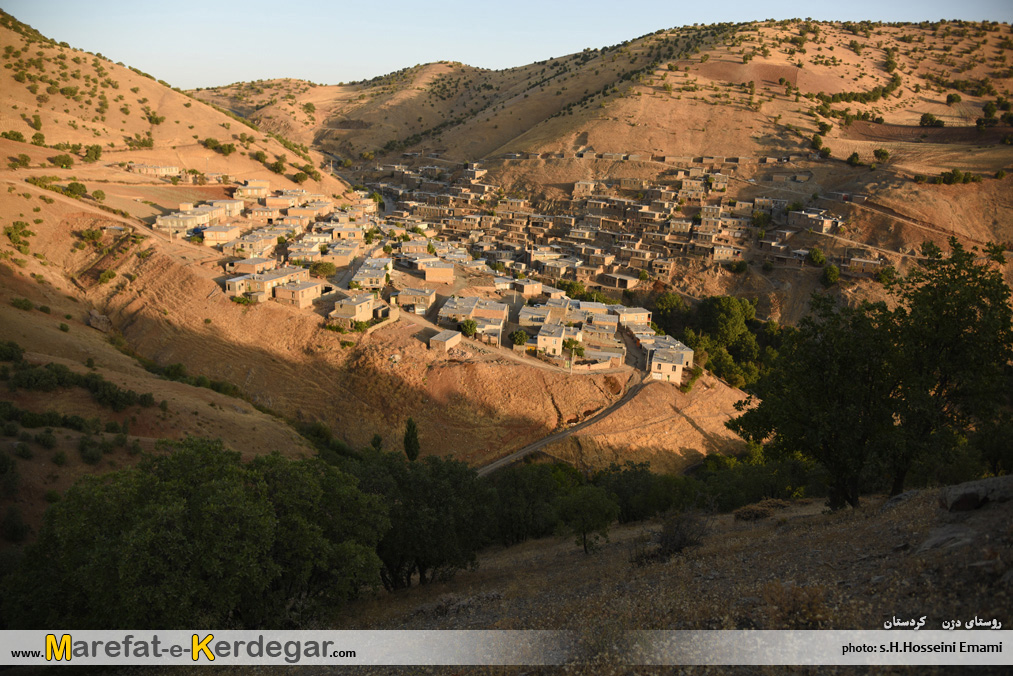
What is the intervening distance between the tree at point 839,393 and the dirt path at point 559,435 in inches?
700

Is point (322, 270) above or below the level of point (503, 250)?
below

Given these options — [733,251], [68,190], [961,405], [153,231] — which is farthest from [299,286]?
[733,251]

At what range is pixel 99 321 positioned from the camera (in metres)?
34.8

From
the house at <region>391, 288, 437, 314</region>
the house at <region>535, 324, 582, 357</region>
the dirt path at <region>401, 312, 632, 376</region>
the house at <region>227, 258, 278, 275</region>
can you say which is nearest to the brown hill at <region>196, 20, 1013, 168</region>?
the house at <region>391, 288, 437, 314</region>

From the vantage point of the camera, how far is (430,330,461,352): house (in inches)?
1368

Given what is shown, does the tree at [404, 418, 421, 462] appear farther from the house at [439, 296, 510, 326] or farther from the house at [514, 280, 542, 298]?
the house at [514, 280, 542, 298]

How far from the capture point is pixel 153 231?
43531mm

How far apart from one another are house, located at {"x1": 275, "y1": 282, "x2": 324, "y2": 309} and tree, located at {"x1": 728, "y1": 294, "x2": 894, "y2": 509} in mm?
29881

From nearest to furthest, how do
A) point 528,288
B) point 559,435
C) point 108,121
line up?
point 559,435 < point 528,288 < point 108,121

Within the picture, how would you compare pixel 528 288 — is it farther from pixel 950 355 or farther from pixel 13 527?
pixel 13 527

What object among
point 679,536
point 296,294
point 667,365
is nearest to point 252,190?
point 296,294

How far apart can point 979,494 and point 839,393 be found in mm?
3846

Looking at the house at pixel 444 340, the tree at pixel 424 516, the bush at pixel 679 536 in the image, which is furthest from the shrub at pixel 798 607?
the house at pixel 444 340

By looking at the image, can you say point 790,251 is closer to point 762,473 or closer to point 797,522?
point 762,473
